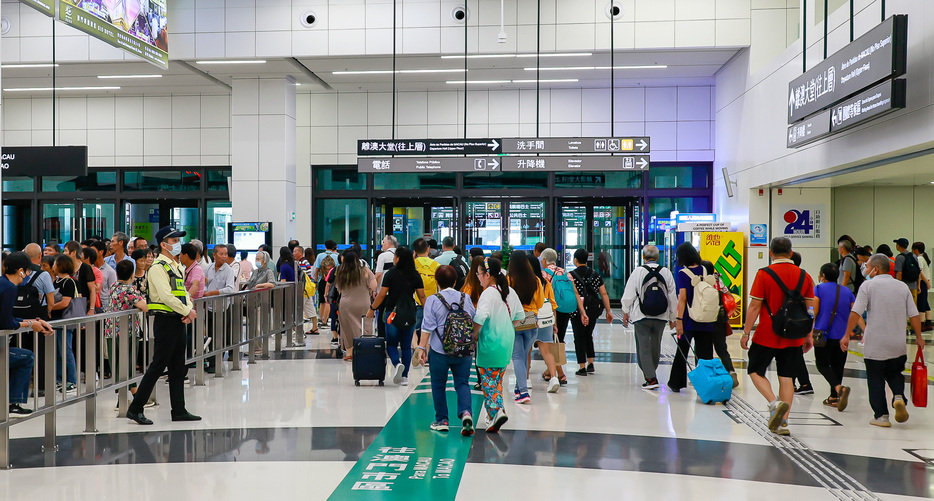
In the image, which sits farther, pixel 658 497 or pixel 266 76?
pixel 266 76

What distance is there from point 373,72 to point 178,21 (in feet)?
12.6

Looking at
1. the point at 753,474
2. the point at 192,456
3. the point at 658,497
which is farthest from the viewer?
the point at 192,456

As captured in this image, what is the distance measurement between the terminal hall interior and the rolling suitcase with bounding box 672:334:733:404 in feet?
0.13

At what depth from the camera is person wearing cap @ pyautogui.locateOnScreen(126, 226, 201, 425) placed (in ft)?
20.3

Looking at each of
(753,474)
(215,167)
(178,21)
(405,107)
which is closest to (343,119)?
(405,107)

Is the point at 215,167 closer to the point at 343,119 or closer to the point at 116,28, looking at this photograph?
the point at 343,119

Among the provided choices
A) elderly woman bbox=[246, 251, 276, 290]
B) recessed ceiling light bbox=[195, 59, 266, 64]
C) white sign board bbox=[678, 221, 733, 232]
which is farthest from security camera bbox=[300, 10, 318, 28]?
white sign board bbox=[678, 221, 733, 232]

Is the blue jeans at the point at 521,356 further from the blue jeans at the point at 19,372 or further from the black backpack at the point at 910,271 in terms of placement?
the black backpack at the point at 910,271

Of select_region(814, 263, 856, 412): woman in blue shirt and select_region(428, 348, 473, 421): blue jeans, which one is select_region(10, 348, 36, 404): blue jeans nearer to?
select_region(428, 348, 473, 421): blue jeans

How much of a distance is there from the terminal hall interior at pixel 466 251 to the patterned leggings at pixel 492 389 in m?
0.03

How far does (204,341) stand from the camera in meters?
8.58

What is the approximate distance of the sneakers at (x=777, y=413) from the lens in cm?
603

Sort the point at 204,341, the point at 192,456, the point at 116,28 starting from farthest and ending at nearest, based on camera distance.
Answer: the point at 116,28 < the point at 204,341 < the point at 192,456

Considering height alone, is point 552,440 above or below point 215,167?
below
